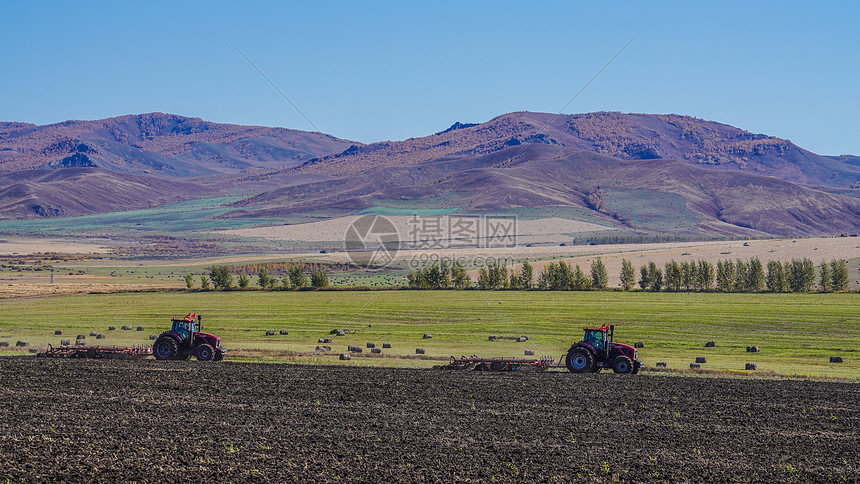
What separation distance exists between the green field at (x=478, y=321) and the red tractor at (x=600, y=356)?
260 inches

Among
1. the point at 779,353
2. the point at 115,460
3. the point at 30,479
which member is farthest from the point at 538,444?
the point at 779,353

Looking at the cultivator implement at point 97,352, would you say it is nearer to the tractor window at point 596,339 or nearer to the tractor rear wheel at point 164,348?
the tractor rear wheel at point 164,348

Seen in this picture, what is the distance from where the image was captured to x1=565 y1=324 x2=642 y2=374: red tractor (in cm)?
3750

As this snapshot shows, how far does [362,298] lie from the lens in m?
91.4

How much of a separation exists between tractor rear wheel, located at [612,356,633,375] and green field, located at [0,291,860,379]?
6804mm

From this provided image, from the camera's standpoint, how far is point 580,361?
1486 inches

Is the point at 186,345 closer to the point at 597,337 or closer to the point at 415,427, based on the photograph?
the point at 415,427

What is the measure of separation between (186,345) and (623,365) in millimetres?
22888

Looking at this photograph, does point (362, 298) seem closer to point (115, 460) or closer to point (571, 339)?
point (571, 339)

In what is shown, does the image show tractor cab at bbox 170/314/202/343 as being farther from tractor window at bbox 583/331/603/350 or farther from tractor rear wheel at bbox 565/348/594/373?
tractor window at bbox 583/331/603/350

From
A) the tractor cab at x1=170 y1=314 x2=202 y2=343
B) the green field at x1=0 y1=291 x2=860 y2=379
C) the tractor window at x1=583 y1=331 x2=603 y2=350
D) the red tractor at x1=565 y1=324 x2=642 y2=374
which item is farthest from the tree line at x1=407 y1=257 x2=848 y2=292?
the red tractor at x1=565 y1=324 x2=642 y2=374

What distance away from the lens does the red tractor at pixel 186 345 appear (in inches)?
1624

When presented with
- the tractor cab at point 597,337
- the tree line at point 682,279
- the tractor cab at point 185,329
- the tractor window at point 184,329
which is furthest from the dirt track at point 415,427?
the tree line at point 682,279

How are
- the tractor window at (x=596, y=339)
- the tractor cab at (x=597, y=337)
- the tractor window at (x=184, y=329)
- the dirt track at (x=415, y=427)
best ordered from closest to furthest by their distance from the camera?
the dirt track at (x=415, y=427), the tractor cab at (x=597, y=337), the tractor window at (x=596, y=339), the tractor window at (x=184, y=329)
